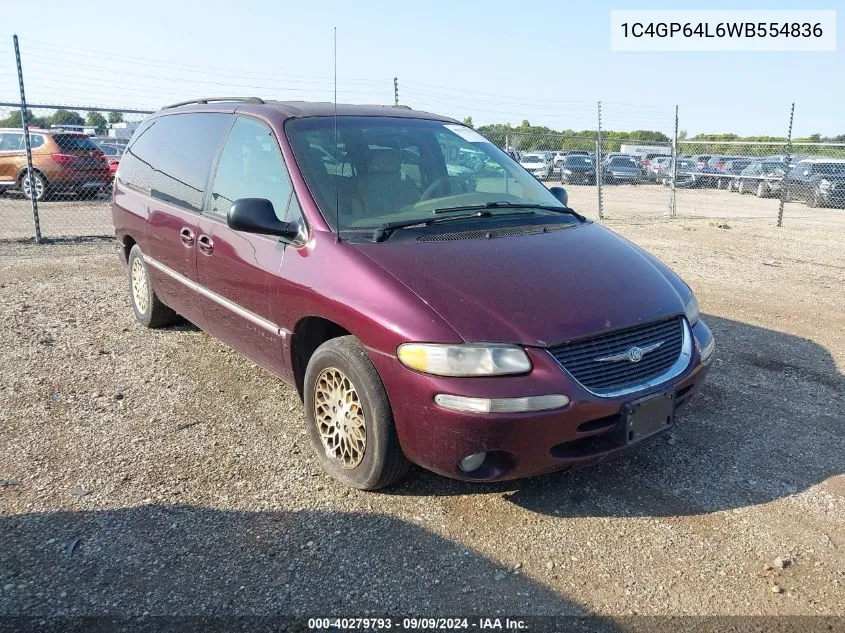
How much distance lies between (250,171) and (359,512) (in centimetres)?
206

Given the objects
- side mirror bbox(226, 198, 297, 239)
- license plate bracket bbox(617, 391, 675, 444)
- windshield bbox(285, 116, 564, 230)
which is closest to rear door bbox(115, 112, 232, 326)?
windshield bbox(285, 116, 564, 230)

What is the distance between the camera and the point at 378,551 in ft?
9.59

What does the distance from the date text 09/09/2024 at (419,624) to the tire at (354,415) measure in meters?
0.76

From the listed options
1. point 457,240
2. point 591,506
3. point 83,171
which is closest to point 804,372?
→ point 591,506

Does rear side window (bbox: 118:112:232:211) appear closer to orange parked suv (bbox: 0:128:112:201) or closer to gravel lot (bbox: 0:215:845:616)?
gravel lot (bbox: 0:215:845:616)

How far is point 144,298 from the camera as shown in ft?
18.8

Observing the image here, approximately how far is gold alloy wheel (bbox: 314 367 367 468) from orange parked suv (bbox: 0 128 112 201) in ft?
40.6

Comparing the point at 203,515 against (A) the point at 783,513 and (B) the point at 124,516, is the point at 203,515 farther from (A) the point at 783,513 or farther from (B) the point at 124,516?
(A) the point at 783,513

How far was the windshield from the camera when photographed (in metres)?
3.67

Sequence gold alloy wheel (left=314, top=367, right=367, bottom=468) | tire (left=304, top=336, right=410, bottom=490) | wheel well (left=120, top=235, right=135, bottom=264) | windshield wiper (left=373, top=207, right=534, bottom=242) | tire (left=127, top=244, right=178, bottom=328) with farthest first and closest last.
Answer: wheel well (left=120, top=235, right=135, bottom=264) → tire (left=127, top=244, right=178, bottom=328) → windshield wiper (left=373, top=207, right=534, bottom=242) → gold alloy wheel (left=314, top=367, right=367, bottom=468) → tire (left=304, top=336, right=410, bottom=490)

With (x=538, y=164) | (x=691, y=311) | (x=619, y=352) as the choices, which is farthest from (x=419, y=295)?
(x=538, y=164)

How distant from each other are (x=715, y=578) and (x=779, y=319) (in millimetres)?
4379

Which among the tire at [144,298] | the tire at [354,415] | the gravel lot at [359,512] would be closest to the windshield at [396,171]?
the tire at [354,415]

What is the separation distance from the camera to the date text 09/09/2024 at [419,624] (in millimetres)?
2502
